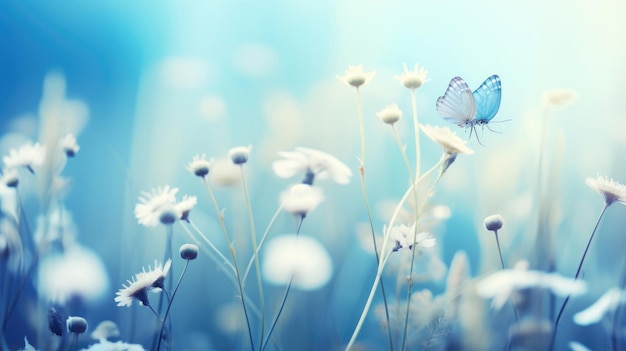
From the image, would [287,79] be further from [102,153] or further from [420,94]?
[102,153]

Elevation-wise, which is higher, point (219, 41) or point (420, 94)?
point (219, 41)

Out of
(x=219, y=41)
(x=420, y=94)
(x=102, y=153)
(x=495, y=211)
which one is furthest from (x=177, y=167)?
(x=495, y=211)

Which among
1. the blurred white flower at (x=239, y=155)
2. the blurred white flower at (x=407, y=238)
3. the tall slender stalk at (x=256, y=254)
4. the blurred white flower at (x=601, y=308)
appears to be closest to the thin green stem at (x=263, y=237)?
the tall slender stalk at (x=256, y=254)

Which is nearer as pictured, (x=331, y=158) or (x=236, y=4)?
(x=331, y=158)

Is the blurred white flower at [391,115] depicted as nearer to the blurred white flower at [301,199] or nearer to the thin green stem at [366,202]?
the thin green stem at [366,202]

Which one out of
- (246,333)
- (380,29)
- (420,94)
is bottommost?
(246,333)

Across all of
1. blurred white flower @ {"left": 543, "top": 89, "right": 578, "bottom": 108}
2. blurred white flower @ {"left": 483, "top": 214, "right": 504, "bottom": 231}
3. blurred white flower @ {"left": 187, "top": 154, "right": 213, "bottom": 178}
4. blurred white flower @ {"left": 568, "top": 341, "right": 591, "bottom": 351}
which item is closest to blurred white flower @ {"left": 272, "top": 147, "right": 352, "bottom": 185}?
blurred white flower @ {"left": 187, "top": 154, "right": 213, "bottom": 178}

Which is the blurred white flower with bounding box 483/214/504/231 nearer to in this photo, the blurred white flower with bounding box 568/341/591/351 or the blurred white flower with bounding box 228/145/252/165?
the blurred white flower with bounding box 568/341/591/351

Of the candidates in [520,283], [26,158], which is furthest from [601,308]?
[26,158]
